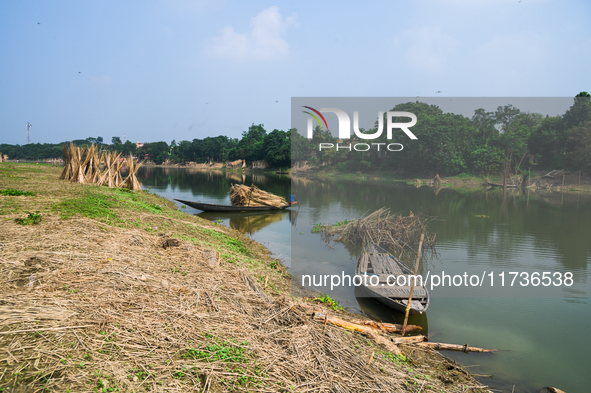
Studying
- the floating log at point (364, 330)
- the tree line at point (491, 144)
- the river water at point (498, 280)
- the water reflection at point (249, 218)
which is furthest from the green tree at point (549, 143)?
the floating log at point (364, 330)

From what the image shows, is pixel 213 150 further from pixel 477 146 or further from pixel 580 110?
pixel 580 110

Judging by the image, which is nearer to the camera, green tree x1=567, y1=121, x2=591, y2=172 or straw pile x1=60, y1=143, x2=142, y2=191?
straw pile x1=60, y1=143, x2=142, y2=191

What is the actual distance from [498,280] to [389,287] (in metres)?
5.30

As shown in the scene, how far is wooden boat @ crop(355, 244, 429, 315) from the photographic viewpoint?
313 inches

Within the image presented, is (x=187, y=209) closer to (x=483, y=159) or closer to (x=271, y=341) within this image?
(x=271, y=341)

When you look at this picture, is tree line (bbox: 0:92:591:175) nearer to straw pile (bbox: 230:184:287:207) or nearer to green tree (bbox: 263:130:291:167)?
green tree (bbox: 263:130:291:167)

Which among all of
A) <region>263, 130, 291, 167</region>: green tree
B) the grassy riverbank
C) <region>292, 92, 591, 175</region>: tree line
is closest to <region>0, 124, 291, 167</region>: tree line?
<region>263, 130, 291, 167</region>: green tree

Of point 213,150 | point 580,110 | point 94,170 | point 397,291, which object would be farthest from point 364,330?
point 213,150

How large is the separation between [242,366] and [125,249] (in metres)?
4.45

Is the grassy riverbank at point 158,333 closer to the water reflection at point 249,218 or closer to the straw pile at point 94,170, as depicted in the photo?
the water reflection at point 249,218

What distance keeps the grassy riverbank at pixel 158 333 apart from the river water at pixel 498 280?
1.81m

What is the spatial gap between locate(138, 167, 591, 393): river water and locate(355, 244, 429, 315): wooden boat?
0.55 m

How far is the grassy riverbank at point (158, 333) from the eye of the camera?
363cm

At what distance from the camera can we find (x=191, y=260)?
7.67 m
